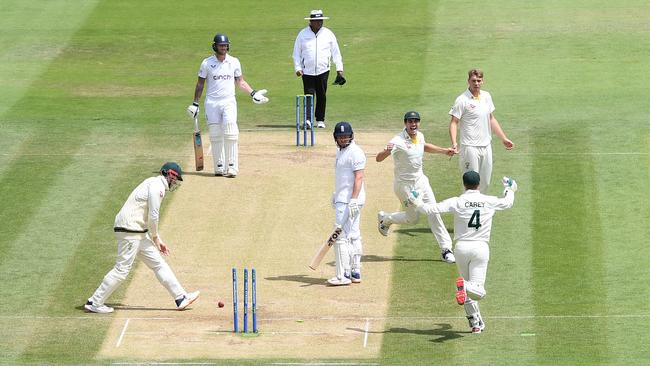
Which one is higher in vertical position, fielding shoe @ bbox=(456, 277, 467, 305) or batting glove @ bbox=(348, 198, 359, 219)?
batting glove @ bbox=(348, 198, 359, 219)

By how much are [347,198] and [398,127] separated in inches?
311

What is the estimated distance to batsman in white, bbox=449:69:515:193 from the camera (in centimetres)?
2212

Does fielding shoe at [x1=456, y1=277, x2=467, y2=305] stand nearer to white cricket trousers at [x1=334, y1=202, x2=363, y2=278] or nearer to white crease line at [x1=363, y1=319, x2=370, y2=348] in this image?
white crease line at [x1=363, y1=319, x2=370, y2=348]

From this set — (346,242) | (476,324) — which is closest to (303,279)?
(346,242)

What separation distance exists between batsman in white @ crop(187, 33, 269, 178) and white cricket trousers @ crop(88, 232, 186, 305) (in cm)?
565

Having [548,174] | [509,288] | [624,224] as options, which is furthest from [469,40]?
[509,288]

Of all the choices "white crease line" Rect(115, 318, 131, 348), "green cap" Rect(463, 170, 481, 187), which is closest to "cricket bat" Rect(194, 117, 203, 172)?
"white crease line" Rect(115, 318, 131, 348)

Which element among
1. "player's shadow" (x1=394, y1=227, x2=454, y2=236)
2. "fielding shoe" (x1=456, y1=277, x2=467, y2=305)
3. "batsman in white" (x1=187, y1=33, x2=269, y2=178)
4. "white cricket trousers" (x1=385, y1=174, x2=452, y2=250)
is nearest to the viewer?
"fielding shoe" (x1=456, y1=277, x2=467, y2=305)

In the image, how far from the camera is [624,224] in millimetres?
22688

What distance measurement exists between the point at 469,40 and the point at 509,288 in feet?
48.7

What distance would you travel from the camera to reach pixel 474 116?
22.1m

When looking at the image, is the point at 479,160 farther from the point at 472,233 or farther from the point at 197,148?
the point at 197,148

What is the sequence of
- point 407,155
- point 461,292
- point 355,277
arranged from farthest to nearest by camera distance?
point 407,155 → point 355,277 → point 461,292

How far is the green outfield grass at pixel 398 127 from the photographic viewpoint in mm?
19156
